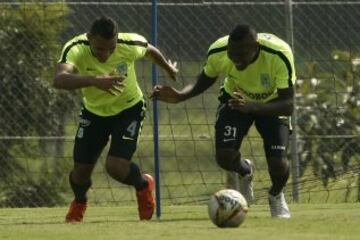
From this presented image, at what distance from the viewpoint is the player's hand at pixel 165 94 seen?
1252 centimetres

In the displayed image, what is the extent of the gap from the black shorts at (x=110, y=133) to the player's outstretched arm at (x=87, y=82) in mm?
682

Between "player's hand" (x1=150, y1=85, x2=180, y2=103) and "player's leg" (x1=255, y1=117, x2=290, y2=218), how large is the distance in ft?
2.81

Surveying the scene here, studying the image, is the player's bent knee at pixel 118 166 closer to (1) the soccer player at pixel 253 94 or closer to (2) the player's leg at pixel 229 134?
(1) the soccer player at pixel 253 94

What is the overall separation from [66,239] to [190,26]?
23.2 ft

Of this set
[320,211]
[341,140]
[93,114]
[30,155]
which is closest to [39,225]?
[93,114]

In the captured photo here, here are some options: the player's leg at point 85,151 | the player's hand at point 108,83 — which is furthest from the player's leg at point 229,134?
the player's hand at point 108,83

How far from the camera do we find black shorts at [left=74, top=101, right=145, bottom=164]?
1239 centimetres

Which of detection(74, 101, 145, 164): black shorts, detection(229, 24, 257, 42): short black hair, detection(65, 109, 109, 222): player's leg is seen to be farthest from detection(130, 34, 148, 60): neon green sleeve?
detection(229, 24, 257, 42): short black hair

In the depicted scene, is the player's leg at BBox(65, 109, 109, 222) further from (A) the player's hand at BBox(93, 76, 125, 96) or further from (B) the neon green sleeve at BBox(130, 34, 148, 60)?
(A) the player's hand at BBox(93, 76, 125, 96)

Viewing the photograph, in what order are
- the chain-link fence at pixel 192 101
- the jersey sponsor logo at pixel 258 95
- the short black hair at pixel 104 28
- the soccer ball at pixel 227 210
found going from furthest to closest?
the chain-link fence at pixel 192 101
the jersey sponsor logo at pixel 258 95
the short black hair at pixel 104 28
the soccer ball at pixel 227 210

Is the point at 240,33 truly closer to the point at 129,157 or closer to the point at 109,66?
the point at 109,66

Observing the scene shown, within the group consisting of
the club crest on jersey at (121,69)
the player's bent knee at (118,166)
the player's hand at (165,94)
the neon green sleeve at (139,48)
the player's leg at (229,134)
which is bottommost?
the player's bent knee at (118,166)

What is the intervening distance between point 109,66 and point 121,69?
0.41ft

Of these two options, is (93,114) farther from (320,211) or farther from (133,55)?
(320,211)
